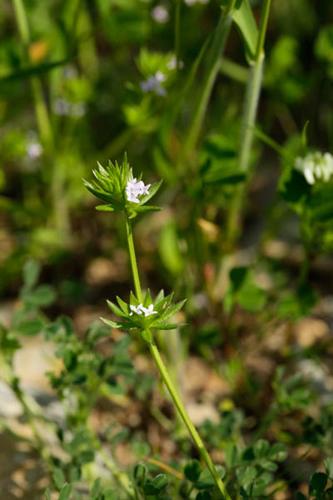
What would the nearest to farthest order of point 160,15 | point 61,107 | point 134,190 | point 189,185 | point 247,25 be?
point 134,190 → point 247,25 → point 189,185 → point 160,15 → point 61,107

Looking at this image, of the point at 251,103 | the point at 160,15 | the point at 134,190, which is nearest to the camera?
the point at 134,190

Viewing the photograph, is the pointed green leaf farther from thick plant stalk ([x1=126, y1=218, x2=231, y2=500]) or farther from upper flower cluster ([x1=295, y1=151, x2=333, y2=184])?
thick plant stalk ([x1=126, y1=218, x2=231, y2=500])

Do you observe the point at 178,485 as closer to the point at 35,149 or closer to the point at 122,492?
the point at 122,492

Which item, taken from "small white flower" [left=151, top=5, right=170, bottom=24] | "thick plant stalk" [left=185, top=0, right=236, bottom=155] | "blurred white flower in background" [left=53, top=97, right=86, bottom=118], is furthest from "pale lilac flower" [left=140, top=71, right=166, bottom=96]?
"blurred white flower in background" [left=53, top=97, right=86, bottom=118]

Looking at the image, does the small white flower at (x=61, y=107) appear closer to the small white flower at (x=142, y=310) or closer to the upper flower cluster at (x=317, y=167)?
the upper flower cluster at (x=317, y=167)

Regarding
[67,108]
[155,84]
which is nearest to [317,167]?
[155,84]

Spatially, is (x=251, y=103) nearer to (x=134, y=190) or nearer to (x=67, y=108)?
(x=134, y=190)
